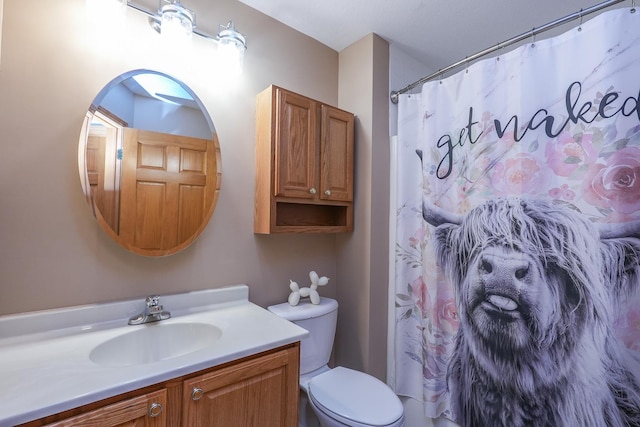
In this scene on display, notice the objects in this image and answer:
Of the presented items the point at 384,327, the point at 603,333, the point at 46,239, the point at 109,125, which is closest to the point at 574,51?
the point at 603,333

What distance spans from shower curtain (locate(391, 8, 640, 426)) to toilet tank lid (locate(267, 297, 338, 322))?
52 cm

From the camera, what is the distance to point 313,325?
1.48 metres

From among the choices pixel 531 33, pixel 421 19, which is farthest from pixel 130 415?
pixel 421 19

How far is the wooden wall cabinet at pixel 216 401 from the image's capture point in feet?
2.32

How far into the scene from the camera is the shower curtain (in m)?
1.00

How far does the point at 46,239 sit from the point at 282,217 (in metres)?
0.99

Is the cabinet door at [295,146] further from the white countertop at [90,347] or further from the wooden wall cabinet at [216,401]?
the wooden wall cabinet at [216,401]

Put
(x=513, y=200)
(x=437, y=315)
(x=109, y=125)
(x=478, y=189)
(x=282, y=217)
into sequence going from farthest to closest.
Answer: (x=282, y=217)
(x=437, y=315)
(x=478, y=189)
(x=513, y=200)
(x=109, y=125)

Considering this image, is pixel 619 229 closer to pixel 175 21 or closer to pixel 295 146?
pixel 295 146

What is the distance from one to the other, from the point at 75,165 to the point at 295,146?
91cm

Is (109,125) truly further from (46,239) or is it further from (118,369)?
(118,369)

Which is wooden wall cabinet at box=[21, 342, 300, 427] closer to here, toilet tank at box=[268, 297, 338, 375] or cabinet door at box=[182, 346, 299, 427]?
cabinet door at box=[182, 346, 299, 427]

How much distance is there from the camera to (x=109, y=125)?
44.1 inches

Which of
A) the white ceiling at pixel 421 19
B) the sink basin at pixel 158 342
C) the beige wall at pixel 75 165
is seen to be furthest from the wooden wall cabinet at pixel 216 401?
the white ceiling at pixel 421 19
